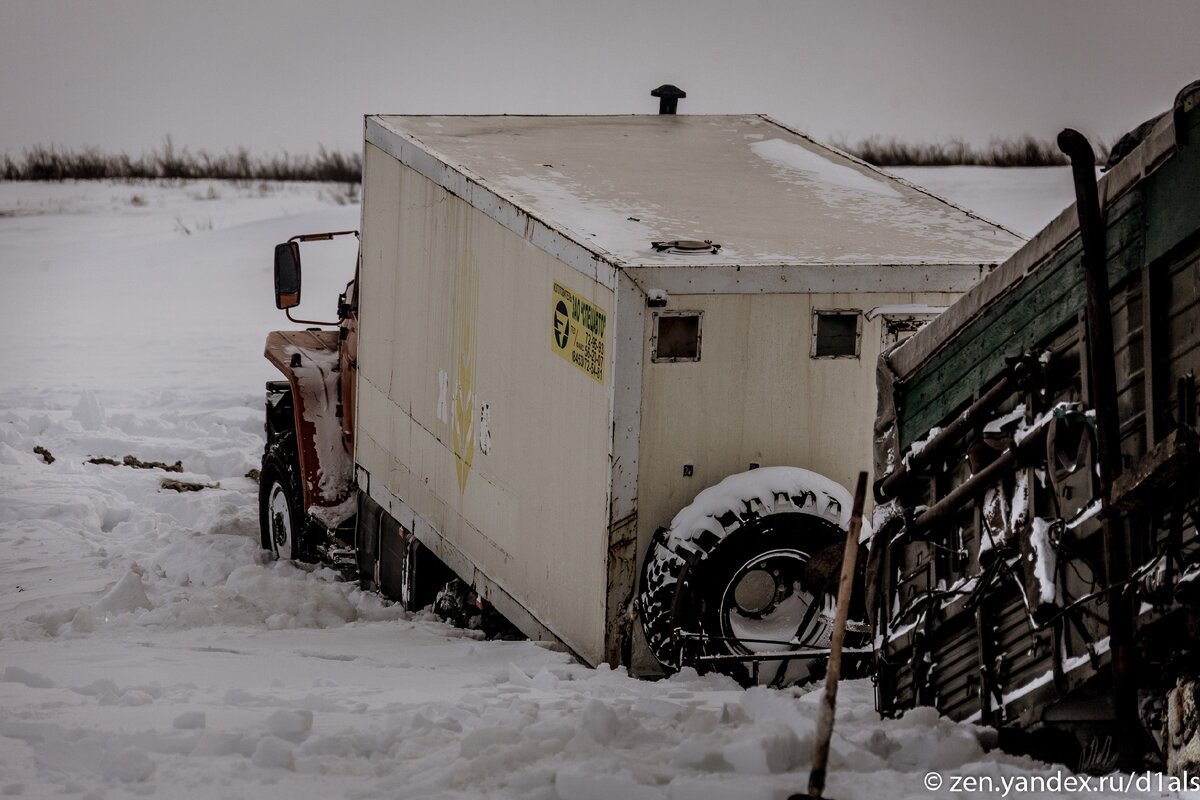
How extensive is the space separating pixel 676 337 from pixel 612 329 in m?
0.31

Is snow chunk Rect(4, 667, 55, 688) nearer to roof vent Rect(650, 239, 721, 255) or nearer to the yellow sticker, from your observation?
the yellow sticker

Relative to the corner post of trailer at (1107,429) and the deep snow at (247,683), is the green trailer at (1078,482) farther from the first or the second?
the deep snow at (247,683)

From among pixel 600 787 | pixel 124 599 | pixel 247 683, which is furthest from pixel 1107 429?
pixel 124 599

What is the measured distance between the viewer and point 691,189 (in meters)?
9.24

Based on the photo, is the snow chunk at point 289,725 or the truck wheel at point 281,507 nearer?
the snow chunk at point 289,725

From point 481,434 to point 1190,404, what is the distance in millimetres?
4703

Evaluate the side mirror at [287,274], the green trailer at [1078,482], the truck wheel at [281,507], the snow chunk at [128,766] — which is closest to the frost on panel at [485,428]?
the side mirror at [287,274]

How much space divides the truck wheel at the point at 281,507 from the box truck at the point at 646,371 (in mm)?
1357

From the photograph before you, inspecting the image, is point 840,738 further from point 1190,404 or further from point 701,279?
point 701,279

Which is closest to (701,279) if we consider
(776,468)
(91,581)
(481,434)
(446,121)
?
(776,468)

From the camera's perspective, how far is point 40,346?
22.3 m

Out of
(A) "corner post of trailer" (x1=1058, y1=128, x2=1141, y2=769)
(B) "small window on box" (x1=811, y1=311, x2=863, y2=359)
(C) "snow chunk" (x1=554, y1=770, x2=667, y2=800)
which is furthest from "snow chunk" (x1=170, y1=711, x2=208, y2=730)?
(B) "small window on box" (x1=811, y1=311, x2=863, y2=359)

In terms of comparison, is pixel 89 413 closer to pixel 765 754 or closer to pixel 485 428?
pixel 485 428

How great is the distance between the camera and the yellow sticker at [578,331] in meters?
7.50
